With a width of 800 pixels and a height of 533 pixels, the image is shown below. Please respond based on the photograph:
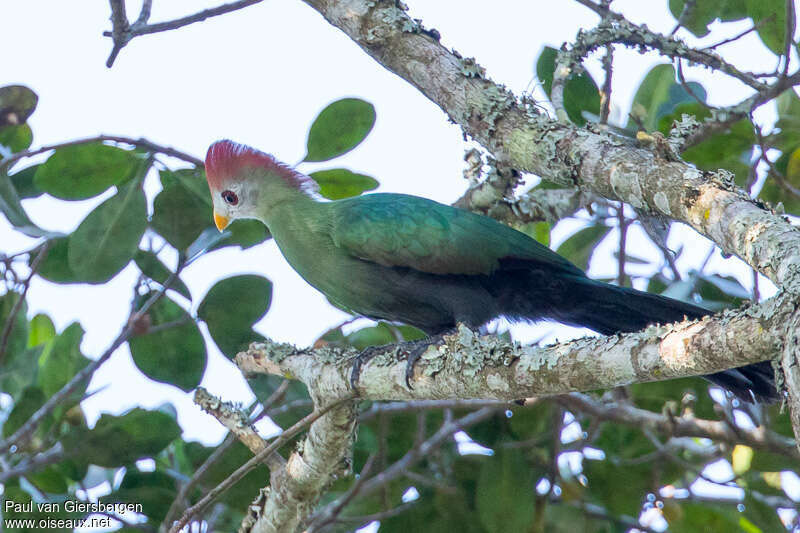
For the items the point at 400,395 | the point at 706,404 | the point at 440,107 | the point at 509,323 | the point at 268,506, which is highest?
the point at 440,107

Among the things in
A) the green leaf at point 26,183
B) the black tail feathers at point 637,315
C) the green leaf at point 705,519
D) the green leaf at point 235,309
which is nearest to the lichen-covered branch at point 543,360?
the green leaf at point 235,309

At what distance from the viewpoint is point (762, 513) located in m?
3.30

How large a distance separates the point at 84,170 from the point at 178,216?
14.8 inches

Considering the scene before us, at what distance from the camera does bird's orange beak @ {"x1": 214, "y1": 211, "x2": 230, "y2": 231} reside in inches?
130

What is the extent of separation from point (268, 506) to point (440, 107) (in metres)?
1.34

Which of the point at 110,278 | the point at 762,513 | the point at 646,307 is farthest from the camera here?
the point at 762,513

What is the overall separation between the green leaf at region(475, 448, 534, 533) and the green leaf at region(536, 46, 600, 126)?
4.40ft

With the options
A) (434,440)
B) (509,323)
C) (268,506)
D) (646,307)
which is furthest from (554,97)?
(268,506)

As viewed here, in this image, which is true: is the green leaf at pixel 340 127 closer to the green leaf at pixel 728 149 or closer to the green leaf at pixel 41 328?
the green leaf at pixel 728 149

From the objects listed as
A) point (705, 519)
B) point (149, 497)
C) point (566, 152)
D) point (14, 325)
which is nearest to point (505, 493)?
point (705, 519)

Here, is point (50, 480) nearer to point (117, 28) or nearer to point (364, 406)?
point (364, 406)

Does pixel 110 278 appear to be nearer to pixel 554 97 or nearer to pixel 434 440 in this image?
pixel 434 440

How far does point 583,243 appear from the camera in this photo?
3490 mm

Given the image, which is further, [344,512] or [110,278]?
[344,512]
